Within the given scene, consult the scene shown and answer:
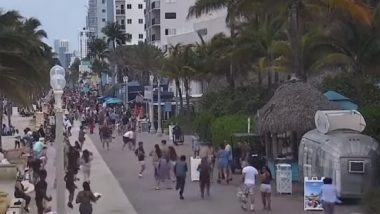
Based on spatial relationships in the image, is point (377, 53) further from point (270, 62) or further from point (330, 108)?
point (270, 62)

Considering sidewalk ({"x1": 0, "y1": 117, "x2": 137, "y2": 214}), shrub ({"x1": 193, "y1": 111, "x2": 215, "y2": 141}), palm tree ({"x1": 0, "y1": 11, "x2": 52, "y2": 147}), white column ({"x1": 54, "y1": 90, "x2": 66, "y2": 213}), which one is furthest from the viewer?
shrub ({"x1": 193, "y1": 111, "x2": 215, "y2": 141})

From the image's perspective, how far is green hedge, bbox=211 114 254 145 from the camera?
31734 millimetres

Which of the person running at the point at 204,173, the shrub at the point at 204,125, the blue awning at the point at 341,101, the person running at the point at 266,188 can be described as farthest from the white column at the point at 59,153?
the shrub at the point at 204,125

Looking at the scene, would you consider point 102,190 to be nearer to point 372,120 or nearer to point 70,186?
point 70,186

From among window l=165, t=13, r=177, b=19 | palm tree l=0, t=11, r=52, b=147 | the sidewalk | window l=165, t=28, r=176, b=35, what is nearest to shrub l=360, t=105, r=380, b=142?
the sidewalk

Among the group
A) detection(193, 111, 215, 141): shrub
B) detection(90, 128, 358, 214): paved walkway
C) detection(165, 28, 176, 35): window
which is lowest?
detection(90, 128, 358, 214): paved walkway

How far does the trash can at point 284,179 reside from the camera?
22.8 meters

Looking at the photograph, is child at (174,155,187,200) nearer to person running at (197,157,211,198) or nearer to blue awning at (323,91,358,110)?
person running at (197,157,211,198)

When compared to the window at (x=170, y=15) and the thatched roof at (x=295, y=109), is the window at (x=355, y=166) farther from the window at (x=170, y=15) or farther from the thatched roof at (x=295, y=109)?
the window at (x=170, y=15)

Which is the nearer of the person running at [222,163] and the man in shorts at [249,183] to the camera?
the man in shorts at [249,183]

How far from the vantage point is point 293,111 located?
24.9m

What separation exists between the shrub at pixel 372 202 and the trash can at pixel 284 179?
180 inches

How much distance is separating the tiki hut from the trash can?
220 centimetres

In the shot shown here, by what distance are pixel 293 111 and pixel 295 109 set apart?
0.29 feet
